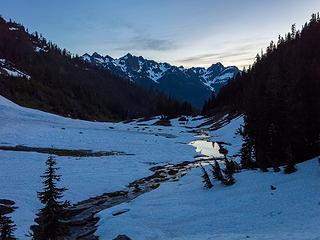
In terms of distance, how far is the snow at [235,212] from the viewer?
8.20 meters

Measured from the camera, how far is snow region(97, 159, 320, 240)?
8.20 metres

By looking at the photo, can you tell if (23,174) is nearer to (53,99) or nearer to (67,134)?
(67,134)

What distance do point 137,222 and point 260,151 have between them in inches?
437

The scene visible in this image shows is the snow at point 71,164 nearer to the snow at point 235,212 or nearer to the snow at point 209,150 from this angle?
the snow at point 209,150

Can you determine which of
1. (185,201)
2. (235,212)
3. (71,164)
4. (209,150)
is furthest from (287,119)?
(209,150)

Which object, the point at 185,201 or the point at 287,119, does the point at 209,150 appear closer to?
the point at 287,119

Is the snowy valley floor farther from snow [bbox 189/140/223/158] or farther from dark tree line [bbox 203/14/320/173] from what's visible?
snow [bbox 189/140/223/158]

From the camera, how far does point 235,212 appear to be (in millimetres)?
10617

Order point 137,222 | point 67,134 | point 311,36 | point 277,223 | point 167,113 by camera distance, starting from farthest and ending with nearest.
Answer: point 167,113
point 311,36
point 67,134
point 137,222
point 277,223

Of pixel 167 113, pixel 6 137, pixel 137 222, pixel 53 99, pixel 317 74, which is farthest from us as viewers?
pixel 167 113

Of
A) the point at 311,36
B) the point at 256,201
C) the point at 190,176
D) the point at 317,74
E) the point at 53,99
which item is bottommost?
the point at 190,176

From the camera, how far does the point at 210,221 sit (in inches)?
409

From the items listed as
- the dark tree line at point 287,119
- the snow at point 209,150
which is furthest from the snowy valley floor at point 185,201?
the snow at point 209,150

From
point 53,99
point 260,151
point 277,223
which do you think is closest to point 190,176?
point 260,151
